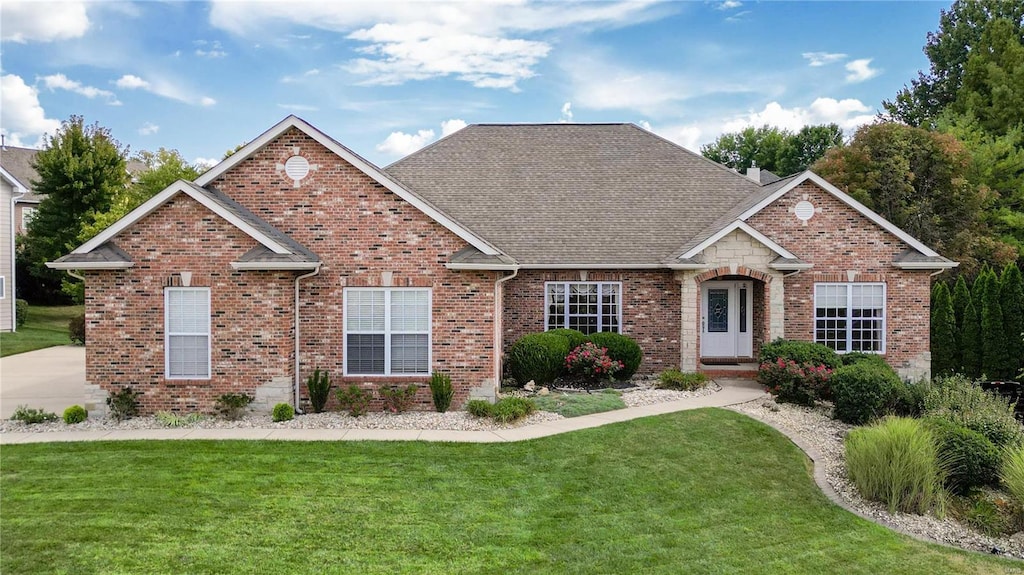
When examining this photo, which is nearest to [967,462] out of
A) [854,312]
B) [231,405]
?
[854,312]

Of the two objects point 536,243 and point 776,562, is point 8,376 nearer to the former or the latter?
point 536,243

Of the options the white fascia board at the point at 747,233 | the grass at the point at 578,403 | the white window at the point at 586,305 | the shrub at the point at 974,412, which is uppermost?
the white fascia board at the point at 747,233

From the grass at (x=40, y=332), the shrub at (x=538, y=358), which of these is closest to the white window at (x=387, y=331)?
the shrub at (x=538, y=358)

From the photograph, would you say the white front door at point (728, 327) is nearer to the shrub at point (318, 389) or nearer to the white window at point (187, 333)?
the shrub at point (318, 389)

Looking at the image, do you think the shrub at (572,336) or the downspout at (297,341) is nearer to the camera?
the downspout at (297,341)

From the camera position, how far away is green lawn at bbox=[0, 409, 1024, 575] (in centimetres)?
703

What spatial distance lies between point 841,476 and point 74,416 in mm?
13270

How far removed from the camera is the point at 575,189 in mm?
21000

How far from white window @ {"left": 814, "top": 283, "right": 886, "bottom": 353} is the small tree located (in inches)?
138

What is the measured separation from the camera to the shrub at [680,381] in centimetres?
1572

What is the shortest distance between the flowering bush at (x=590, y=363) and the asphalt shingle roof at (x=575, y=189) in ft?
9.58

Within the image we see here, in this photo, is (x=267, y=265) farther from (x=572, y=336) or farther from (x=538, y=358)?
(x=572, y=336)

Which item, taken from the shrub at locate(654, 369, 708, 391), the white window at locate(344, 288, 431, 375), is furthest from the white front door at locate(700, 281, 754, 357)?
the white window at locate(344, 288, 431, 375)

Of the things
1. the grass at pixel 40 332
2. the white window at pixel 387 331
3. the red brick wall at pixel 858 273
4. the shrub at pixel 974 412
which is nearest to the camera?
the shrub at pixel 974 412
